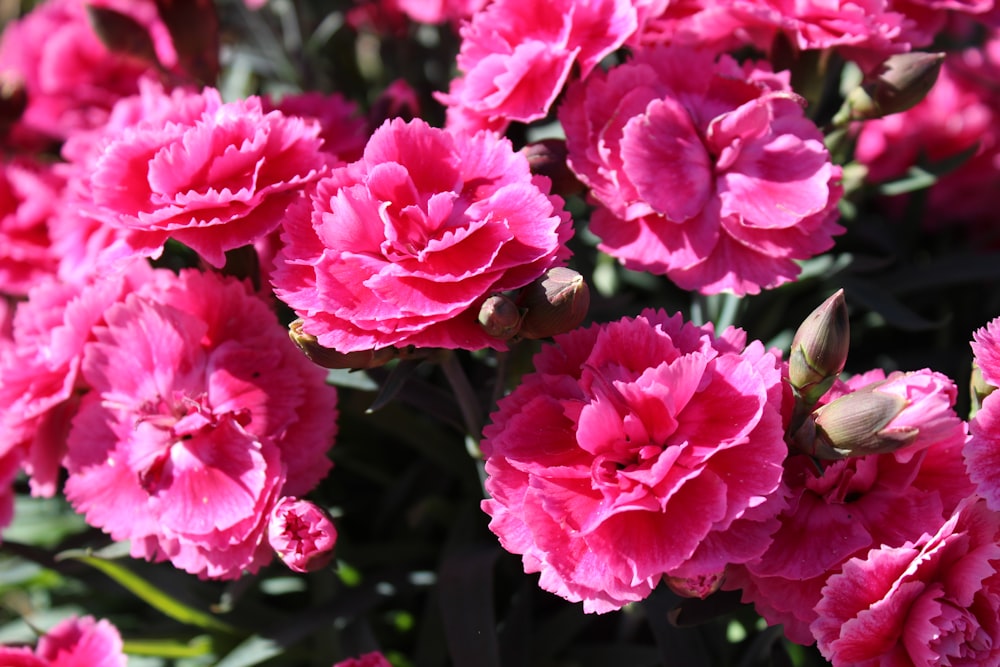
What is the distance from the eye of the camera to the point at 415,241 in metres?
0.83

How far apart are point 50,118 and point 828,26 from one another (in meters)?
1.40

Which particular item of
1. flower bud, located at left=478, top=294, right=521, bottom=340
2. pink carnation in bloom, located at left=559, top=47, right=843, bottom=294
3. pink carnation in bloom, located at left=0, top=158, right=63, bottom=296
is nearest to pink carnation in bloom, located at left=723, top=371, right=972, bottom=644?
pink carnation in bloom, located at left=559, top=47, right=843, bottom=294

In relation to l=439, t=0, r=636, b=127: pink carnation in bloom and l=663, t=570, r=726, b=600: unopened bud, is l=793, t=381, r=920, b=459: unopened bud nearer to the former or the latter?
l=663, t=570, r=726, b=600: unopened bud

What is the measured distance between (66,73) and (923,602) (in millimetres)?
1639

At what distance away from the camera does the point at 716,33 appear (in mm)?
1079

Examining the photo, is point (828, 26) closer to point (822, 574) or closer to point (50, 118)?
point (822, 574)

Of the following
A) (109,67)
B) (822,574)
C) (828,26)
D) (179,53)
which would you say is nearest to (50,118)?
(109,67)

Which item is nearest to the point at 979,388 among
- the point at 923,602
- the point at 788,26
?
the point at 923,602

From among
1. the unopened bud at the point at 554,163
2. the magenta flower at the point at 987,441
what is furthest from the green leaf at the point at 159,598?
the magenta flower at the point at 987,441

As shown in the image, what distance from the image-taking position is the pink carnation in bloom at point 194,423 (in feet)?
2.98

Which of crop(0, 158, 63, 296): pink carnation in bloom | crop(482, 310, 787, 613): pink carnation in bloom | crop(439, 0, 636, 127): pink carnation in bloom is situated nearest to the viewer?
crop(482, 310, 787, 613): pink carnation in bloom

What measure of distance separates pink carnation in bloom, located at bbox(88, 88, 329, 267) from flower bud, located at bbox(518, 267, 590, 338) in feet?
0.82

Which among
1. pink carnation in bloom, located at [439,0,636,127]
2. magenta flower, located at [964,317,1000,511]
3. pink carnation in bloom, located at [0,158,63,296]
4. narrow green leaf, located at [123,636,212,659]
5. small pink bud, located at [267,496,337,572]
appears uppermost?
pink carnation in bloom, located at [439,0,636,127]

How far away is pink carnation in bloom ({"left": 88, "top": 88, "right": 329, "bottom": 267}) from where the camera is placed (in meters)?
0.86
